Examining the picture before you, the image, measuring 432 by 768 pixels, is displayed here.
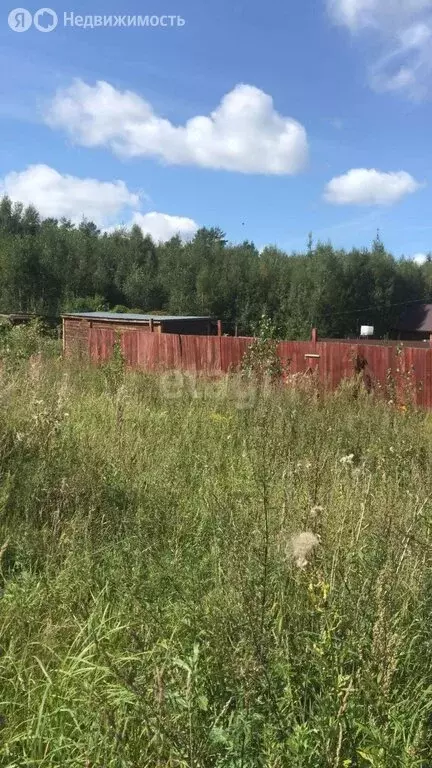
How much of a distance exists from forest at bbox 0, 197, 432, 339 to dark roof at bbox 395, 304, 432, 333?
4.85 feet

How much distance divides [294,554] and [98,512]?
1494 millimetres

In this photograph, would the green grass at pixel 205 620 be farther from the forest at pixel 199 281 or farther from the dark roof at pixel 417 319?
the dark roof at pixel 417 319

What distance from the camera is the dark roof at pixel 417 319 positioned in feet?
174

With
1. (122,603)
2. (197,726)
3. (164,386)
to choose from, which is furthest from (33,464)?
(164,386)

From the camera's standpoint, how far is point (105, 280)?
50469 millimetres

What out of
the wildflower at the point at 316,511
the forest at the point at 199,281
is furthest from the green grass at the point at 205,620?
the forest at the point at 199,281

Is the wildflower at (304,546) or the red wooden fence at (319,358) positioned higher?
the red wooden fence at (319,358)

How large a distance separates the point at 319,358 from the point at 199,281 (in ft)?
134

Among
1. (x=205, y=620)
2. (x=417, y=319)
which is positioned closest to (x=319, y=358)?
(x=205, y=620)

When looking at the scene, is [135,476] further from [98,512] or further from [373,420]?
[373,420]

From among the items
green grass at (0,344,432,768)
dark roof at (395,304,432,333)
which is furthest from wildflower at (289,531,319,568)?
dark roof at (395,304,432,333)

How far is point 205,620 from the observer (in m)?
2.05

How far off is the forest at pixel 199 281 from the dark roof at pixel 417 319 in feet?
4.85

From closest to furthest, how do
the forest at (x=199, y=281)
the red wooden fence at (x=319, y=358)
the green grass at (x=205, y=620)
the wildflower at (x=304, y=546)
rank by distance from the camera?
the green grass at (x=205, y=620) < the wildflower at (x=304, y=546) < the red wooden fence at (x=319, y=358) < the forest at (x=199, y=281)
